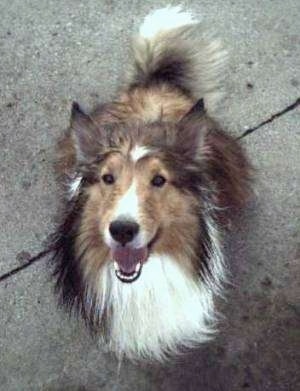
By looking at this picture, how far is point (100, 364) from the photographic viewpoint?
3.10 meters

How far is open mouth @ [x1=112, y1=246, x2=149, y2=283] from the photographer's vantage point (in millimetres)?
2537

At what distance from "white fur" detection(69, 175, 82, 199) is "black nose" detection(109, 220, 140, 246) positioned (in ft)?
1.33

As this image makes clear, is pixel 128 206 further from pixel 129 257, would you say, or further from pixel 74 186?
pixel 74 186

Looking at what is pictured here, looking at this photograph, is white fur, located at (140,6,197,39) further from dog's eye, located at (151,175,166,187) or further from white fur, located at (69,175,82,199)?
dog's eye, located at (151,175,166,187)

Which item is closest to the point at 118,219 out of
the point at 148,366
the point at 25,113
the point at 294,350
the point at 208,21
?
the point at 148,366

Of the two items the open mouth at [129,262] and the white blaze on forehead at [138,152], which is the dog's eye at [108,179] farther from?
the open mouth at [129,262]

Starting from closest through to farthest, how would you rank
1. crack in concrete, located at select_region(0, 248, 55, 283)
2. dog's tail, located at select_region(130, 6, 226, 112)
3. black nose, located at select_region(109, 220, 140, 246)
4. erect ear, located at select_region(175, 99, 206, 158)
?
1. black nose, located at select_region(109, 220, 140, 246)
2. erect ear, located at select_region(175, 99, 206, 158)
3. crack in concrete, located at select_region(0, 248, 55, 283)
4. dog's tail, located at select_region(130, 6, 226, 112)

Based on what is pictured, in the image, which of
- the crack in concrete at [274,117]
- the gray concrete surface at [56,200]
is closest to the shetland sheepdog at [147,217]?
the gray concrete surface at [56,200]

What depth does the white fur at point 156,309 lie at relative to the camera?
8.94ft

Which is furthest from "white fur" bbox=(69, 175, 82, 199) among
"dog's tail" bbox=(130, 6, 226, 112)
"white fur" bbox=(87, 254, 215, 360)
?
"dog's tail" bbox=(130, 6, 226, 112)

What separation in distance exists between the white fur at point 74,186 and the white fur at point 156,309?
1.06ft

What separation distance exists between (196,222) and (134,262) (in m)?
0.28

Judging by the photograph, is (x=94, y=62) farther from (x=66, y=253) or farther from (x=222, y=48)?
(x=66, y=253)

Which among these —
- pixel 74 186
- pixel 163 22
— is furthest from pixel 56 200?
pixel 163 22
